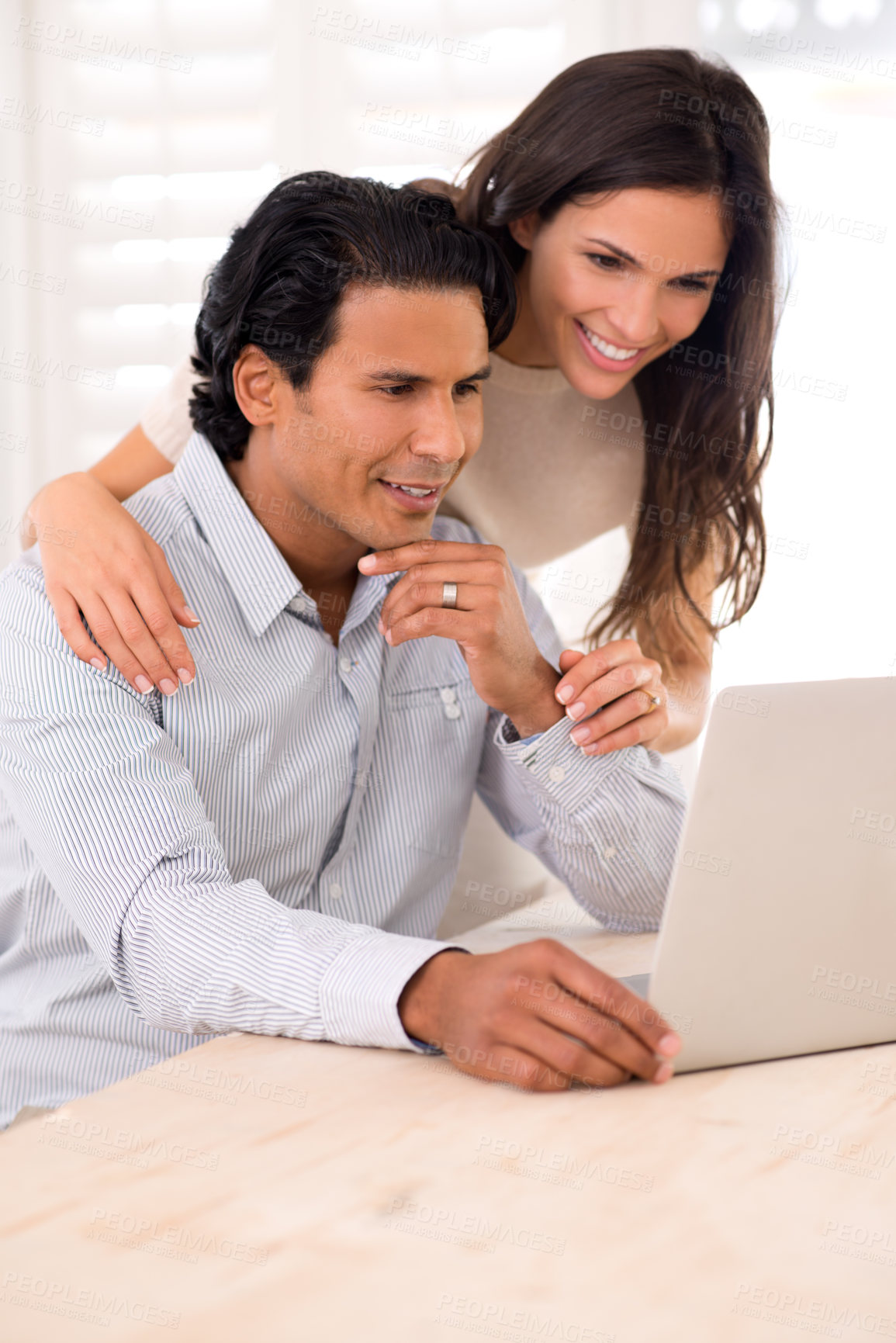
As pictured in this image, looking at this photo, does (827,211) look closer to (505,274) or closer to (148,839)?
(505,274)

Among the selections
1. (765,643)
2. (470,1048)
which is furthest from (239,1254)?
(765,643)

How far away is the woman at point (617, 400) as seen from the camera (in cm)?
130

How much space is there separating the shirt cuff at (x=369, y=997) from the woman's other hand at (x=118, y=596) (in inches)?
14.6

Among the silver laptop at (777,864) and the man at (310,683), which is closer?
the silver laptop at (777,864)

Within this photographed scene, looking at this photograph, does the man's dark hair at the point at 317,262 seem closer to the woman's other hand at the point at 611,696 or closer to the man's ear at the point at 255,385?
the man's ear at the point at 255,385

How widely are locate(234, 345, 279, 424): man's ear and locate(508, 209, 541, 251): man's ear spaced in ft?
1.57

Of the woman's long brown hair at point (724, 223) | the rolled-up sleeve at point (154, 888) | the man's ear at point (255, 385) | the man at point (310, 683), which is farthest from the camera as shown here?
the woman's long brown hair at point (724, 223)

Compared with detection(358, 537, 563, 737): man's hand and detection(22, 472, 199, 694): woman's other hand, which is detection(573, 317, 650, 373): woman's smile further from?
detection(22, 472, 199, 694): woman's other hand

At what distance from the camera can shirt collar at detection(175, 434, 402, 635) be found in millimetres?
1334

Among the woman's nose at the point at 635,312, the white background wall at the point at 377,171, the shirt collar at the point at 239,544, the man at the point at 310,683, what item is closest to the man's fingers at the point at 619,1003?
the man at the point at 310,683

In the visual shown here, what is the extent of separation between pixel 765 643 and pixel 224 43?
1.86 m

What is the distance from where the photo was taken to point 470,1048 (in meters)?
0.87

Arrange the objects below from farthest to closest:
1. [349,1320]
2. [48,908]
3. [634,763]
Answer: [634,763], [48,908], [349,1320]

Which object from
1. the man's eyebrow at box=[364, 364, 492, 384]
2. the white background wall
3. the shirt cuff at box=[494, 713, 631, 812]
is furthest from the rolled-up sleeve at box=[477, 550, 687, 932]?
the white background wall
